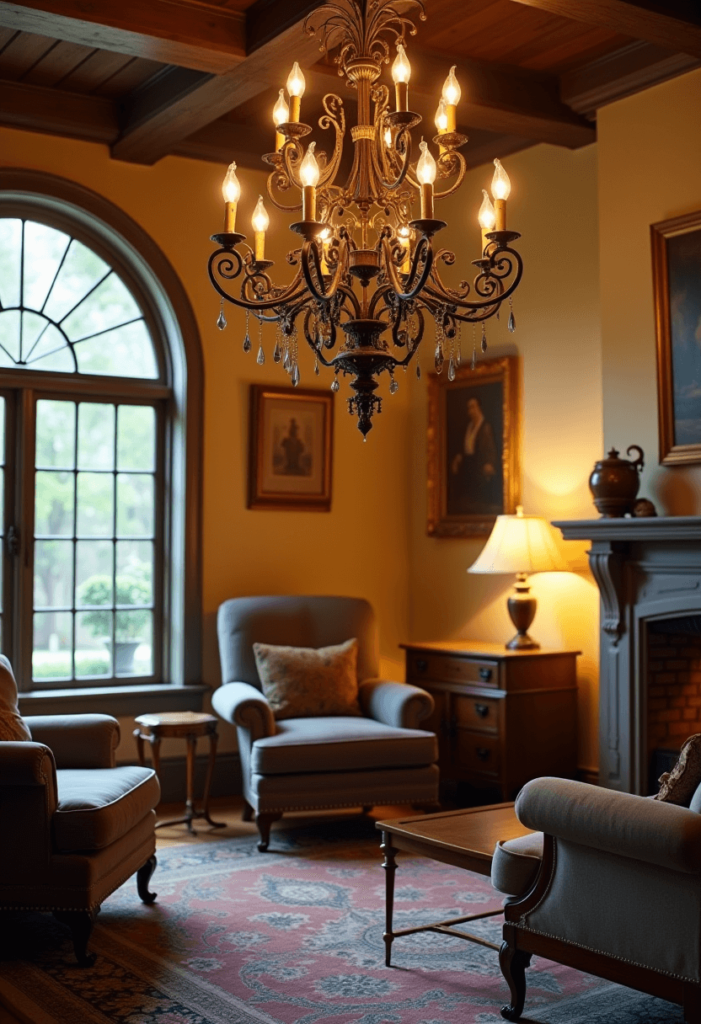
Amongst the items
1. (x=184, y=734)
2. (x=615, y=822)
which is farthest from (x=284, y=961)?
(x=184, y=734)

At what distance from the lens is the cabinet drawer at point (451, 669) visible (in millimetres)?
5332

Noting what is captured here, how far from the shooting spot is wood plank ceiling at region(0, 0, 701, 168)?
416cm

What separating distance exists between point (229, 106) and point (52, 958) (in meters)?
3.51

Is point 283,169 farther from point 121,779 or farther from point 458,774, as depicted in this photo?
point 458,774

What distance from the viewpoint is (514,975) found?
305 centimetres

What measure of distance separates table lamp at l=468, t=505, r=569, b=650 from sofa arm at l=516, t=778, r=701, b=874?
2.38m

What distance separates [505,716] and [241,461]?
1.93 m

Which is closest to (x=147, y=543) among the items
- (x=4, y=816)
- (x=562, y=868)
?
(x=4, y=816)

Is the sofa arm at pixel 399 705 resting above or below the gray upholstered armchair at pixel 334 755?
above

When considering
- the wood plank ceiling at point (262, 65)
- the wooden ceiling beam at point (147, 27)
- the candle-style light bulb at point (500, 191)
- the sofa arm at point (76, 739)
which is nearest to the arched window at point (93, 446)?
the wood plank ceiling at point (262, 65)

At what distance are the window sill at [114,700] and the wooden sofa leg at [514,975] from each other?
2.93m

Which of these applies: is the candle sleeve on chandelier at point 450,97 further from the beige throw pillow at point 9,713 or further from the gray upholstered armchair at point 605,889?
the beige throw pillow at point 9,713

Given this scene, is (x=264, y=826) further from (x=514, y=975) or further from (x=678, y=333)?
(x=678, y=333)

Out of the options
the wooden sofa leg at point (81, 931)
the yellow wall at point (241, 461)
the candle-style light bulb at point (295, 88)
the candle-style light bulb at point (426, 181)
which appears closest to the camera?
the candle-style light bulb at point (426, 181)
